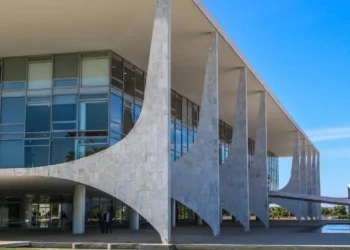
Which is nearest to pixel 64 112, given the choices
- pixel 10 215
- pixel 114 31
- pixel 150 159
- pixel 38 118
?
pixel 38 118

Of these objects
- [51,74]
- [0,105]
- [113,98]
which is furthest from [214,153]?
[0,105]

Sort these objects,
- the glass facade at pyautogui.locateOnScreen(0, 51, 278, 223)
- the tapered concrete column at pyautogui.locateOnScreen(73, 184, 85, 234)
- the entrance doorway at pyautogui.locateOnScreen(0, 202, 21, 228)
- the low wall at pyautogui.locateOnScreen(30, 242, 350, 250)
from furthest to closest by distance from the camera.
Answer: the entrance doorway at pyautogui.locateOnScreen(0, 202, 21, 228) → the glass facade at pyautogui.locateOnScreen(0, 51, 278, 223) → the tapered concrete column at pyautogui.locateOnScreen(73, 184, 85, 234) → the low wall at pyautogui.locateOnScreen(30, 242, 350, 250)

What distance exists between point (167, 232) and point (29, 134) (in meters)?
10.2

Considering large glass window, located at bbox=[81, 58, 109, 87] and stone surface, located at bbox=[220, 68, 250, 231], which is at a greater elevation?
large glass window, located at bbox=[81, 58, 109, 87]

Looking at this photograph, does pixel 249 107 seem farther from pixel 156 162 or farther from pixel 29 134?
pixel 156 162

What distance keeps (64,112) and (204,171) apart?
7.45 meters

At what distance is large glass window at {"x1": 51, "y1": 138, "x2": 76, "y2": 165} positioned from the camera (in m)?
25.4

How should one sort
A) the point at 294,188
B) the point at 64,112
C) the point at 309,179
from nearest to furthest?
the point at 64,112 → the point at 294,188 → the point at 309,179

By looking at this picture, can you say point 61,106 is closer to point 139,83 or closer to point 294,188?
point 139,83

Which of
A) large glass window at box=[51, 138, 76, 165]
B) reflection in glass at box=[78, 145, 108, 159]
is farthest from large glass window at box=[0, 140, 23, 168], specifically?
reflection in glass at box=[78, 145, 108, 159]

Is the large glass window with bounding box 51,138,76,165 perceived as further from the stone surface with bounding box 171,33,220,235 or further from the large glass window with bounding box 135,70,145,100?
the large glass window with bounding box 135,70,145,100

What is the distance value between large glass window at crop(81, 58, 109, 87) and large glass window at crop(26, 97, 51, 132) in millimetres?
2240

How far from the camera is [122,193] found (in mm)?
20766

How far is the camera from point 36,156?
25844 mm
